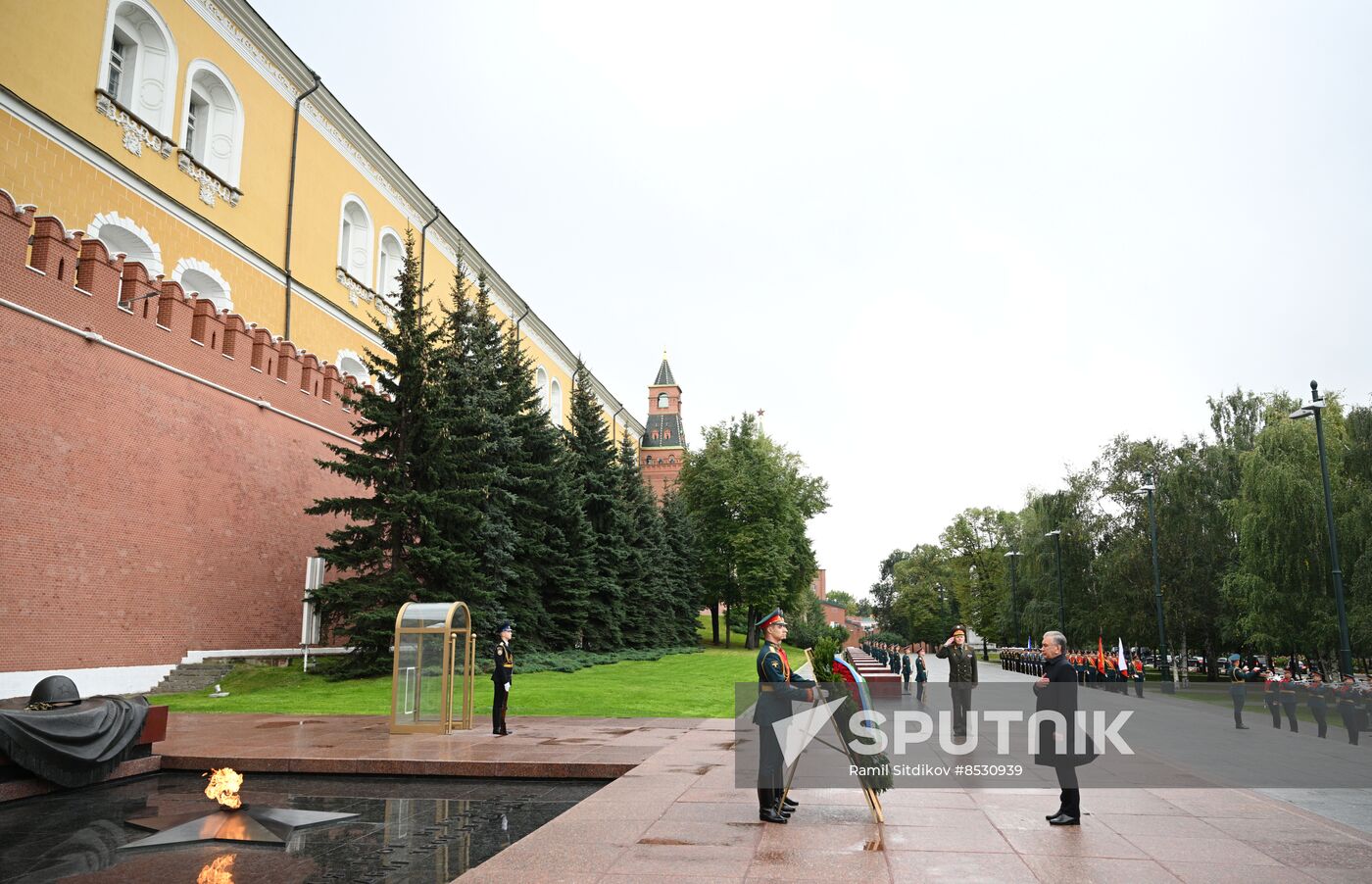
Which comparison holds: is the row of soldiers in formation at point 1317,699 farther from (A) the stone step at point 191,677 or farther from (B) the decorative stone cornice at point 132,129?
(B) the decorative stone cornice at point 132,129

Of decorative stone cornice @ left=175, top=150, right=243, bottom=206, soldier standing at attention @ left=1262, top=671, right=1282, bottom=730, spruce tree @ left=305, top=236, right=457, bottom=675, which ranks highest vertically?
decorative stone cornice @ left=175, top=150, right=243, bottom=206

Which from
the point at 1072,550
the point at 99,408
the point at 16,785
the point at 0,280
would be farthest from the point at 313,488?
the point at 1072,550

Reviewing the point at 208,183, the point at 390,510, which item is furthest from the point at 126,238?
the point at 390,510

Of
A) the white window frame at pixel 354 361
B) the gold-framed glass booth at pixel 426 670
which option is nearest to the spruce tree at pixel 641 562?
the white window frame at pixel 354 361

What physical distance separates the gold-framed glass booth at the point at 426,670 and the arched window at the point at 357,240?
22.8 m

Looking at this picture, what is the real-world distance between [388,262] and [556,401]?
2292 cm

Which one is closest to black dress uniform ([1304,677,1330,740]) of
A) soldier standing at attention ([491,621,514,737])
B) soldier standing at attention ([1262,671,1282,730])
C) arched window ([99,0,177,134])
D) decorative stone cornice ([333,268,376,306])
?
soldier standing at attention ([1262,671,1282,730])

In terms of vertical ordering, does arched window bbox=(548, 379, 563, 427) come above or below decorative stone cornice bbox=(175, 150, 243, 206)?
above

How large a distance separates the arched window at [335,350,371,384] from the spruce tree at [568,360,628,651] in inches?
312

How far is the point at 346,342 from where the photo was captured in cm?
3059

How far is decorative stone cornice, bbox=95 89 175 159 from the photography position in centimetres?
2019

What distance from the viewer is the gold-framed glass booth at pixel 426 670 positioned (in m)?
12.4

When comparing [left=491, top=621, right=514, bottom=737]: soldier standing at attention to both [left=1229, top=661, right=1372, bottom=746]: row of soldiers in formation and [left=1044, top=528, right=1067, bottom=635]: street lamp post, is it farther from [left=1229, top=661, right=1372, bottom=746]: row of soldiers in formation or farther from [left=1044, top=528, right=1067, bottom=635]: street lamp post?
[left=1044, top=528, right=1067, bottom=635]: street lamp post

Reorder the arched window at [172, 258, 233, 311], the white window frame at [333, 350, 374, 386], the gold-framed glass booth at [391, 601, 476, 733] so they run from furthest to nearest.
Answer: the white window frame at [333, 350, 374, 386], the arched window at [172, 258, 233, 311], the gold-framed glass booth at [391, 601, 476, 733]
